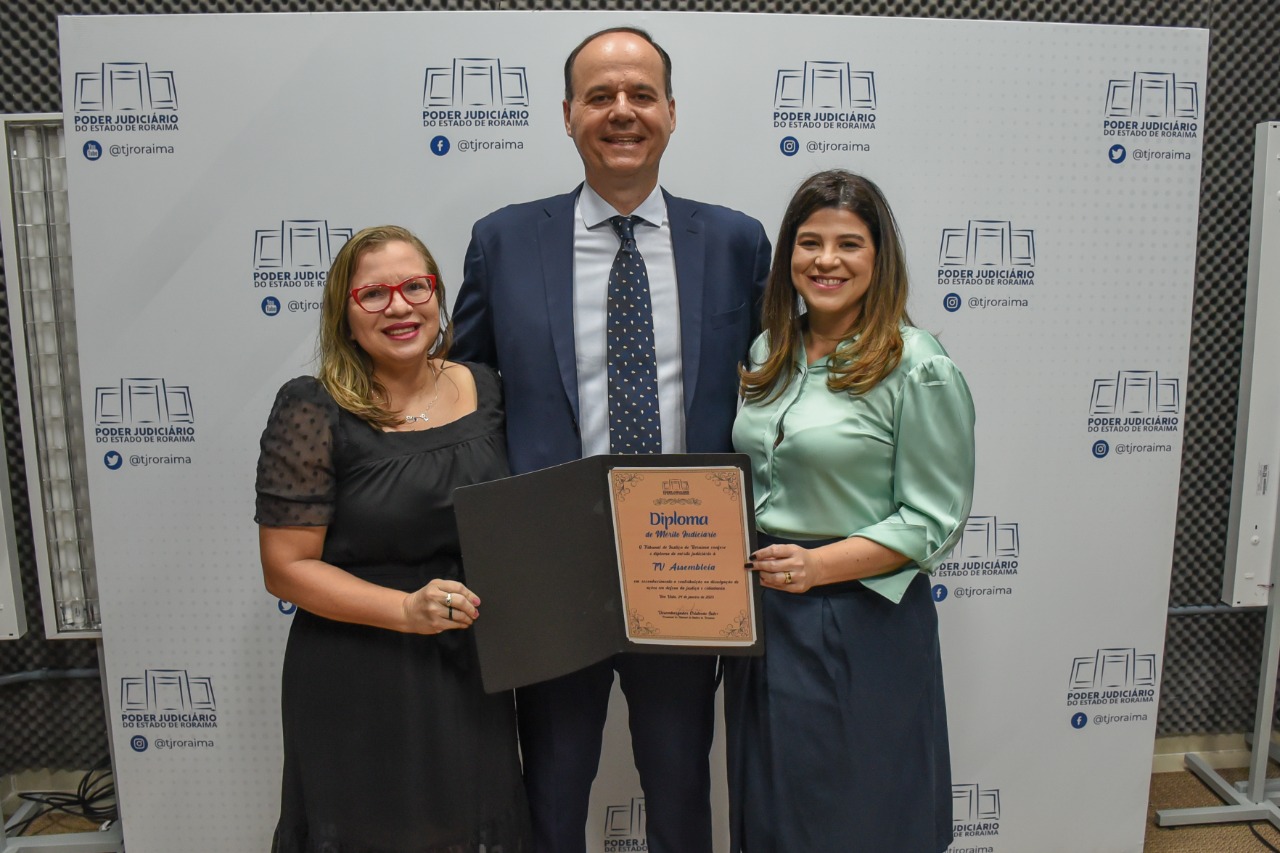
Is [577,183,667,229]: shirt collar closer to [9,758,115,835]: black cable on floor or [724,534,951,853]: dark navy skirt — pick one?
[724,534,951,853]: dark navy skirt

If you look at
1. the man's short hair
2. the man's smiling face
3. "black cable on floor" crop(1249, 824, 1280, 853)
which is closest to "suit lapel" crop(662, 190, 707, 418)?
the man's smiling face

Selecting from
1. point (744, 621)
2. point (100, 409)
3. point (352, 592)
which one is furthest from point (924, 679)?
point (100, 409)

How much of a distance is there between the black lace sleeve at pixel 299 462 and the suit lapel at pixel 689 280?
730 mm

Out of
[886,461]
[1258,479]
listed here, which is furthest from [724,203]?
[1258,479]

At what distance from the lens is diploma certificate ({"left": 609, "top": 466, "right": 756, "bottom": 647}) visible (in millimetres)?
1455

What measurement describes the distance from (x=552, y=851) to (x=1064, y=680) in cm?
180

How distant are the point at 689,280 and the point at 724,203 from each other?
0.73m

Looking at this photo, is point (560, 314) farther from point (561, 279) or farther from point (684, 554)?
point (684, 554)

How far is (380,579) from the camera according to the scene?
1.53 m

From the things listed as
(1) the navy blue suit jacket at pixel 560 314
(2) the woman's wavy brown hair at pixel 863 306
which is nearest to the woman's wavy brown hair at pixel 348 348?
(1) the navy blue suit jacket at pixel 560 314

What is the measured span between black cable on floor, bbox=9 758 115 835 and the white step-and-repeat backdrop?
421 mm

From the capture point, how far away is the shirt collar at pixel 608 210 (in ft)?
5.90

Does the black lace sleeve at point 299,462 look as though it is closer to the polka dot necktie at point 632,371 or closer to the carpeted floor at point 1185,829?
the polka dot necktie at point 632,371

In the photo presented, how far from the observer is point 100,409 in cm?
241
